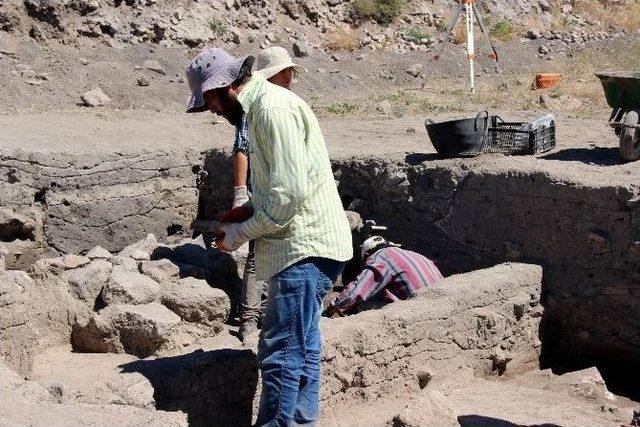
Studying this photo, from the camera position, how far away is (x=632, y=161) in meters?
8.17

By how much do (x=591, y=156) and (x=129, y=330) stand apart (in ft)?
13.4

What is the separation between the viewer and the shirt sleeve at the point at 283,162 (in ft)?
13.5

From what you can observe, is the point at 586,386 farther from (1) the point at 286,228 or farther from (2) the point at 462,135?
(1) the point at 286,228

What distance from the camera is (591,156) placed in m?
8.50

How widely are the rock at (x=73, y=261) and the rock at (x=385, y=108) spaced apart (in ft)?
18.1

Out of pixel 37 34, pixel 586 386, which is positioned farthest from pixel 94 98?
pixel 586 386

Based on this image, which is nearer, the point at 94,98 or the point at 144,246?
the point at 144,246

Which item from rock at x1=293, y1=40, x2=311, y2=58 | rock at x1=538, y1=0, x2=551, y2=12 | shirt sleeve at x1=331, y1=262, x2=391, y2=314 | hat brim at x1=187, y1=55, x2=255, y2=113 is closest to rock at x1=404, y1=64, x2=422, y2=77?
rock at x1=293, y1=40, x2=311, y2=58

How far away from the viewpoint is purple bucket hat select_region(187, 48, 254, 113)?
4484mm

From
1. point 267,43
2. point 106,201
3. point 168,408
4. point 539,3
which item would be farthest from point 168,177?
point 539,3

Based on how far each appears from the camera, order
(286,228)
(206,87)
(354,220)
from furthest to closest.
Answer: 1. (354,220)
2. (206,87)
3. (286,228)

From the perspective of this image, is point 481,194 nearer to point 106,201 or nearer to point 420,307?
point 420,307

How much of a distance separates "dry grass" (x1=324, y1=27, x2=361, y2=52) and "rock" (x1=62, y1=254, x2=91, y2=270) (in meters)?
10.1

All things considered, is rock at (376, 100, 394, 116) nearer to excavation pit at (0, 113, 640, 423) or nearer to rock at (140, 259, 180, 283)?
excavation pit at (0, 113, 640, 423)
